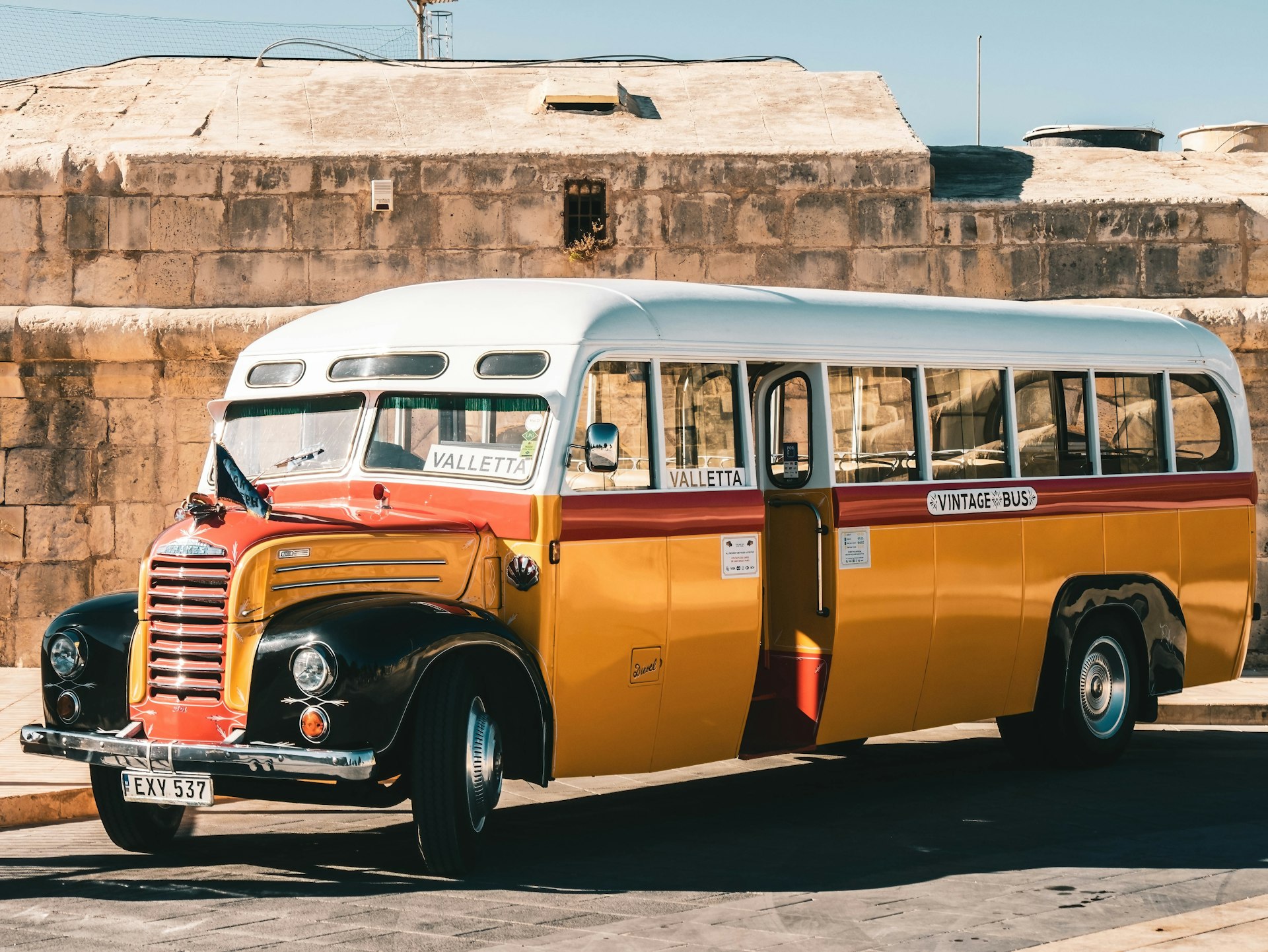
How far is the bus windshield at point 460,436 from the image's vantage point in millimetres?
7000

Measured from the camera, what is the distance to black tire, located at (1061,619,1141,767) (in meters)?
9.55

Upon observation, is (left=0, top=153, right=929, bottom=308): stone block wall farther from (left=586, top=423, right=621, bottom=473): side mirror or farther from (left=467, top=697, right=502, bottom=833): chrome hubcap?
(left=467, top=697, right=502, bottom=833): chrome hubcap

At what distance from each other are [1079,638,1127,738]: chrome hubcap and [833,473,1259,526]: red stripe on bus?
2.85ft

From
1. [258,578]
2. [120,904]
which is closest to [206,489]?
[258,578]

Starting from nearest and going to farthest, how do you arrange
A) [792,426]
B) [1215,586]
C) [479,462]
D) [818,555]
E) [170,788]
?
[170,788]
[479,462]
[818,555]
[792,426]
[1215,586]

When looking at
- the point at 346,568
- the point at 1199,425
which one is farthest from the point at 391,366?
the point at 1199,425

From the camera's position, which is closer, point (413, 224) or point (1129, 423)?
point (1129, 423)

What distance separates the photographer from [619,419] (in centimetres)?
719

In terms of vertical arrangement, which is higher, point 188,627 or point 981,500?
point 981,500

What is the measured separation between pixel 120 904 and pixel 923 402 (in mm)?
4776

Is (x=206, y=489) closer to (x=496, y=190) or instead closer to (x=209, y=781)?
(x=209, y=781)

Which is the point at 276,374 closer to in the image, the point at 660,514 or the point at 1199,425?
the point at 660,514

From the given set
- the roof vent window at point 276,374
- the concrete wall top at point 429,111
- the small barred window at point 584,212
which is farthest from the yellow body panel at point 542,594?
the concrete wall top at point 429,111

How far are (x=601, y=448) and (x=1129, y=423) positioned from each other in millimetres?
4413
